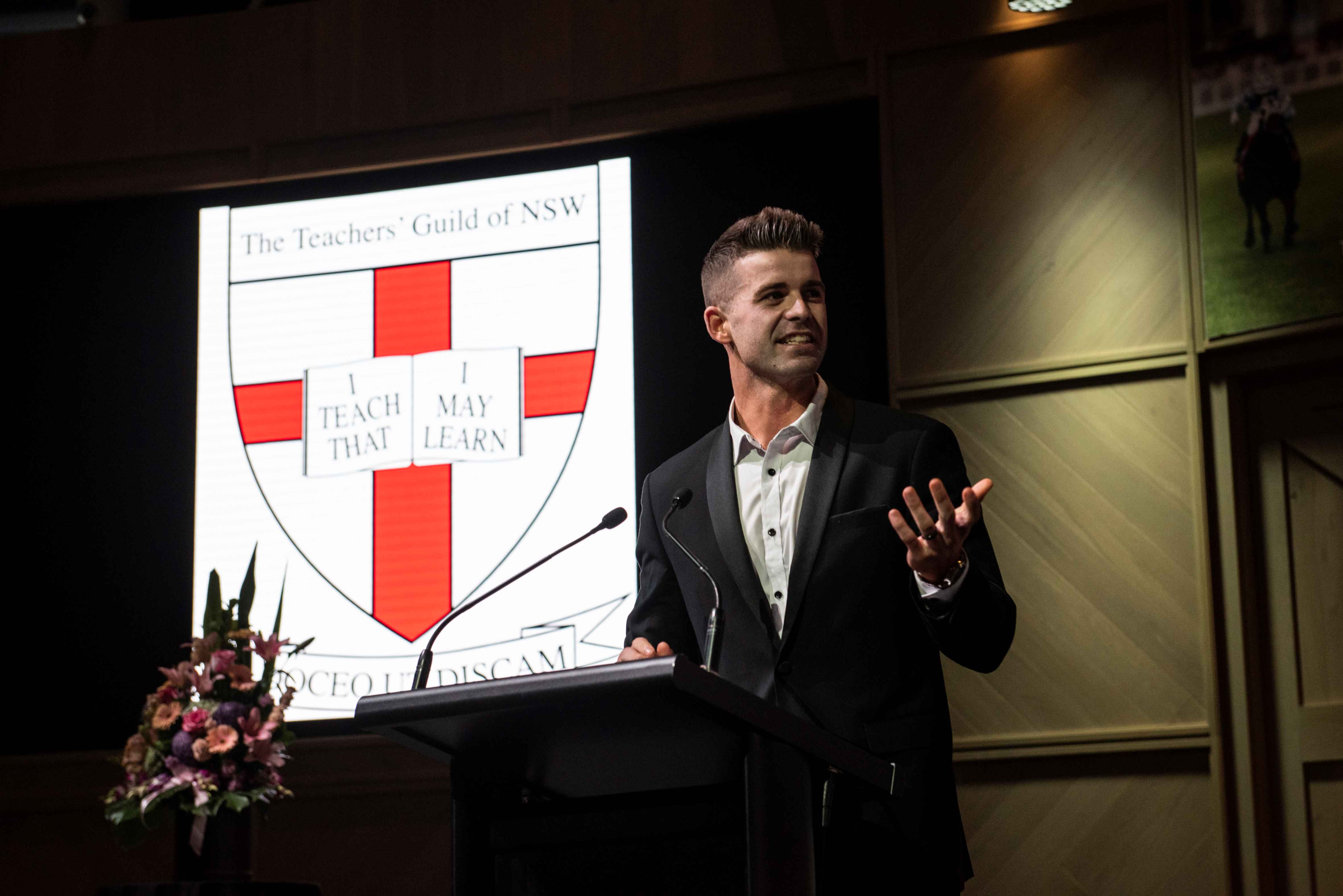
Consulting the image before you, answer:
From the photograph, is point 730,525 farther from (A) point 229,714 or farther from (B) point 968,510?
(A) point 229,714

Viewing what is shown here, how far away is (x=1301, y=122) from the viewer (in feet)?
13.2

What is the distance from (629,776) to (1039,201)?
3123 mm

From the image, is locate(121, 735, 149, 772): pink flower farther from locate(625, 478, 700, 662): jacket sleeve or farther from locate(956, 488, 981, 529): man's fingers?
locate(956, 488, 981, 529): man's fingers

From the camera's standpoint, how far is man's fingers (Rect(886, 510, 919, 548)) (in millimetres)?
1676

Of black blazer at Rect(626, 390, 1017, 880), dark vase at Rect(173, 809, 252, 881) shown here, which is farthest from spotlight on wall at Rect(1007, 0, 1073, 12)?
dark vase at Rect(173, 809, 252, 881)

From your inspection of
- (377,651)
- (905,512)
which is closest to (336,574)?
(377,651)

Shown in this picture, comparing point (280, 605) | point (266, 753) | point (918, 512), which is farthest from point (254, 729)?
point (918, 512)

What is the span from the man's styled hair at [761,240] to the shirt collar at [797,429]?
24 cm

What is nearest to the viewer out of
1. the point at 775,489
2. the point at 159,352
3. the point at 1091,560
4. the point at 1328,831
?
the point at 775,489

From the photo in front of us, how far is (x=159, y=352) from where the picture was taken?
5.03 metres

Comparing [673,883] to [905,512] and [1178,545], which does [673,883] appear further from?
[1178,545]

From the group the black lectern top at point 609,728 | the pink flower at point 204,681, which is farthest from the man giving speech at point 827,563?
the pink flower at point 204,681

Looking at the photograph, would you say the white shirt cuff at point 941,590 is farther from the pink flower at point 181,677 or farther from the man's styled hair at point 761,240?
the pink flower at point 181,677

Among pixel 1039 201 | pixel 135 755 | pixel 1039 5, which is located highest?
pixel 1039 5
